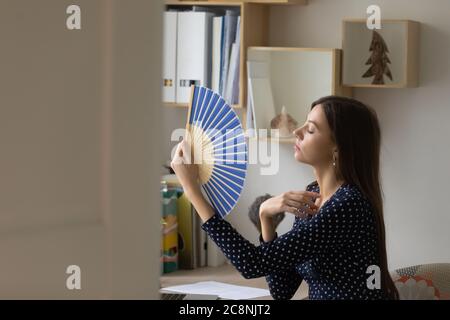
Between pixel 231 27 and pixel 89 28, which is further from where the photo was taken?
pixel 231 27

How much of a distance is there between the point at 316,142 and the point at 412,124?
883mm

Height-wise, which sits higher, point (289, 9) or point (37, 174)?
point (289, 9)

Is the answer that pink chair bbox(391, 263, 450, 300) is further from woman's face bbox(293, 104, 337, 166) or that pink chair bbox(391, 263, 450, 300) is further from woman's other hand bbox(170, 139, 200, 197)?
woman's other hand bbox(170, 139, 200, 197)

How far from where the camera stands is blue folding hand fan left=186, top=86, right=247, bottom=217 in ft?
7.08

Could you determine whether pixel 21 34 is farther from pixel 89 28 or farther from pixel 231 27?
pixel 231 27

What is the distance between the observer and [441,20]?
2.97m

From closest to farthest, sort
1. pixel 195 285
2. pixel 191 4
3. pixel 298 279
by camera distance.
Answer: pixel 298 279 < pixel 195 285 < pixel 191 4

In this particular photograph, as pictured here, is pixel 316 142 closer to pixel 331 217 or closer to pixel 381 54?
pixel 331 217

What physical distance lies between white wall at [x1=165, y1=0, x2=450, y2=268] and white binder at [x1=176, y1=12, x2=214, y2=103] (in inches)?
10.9

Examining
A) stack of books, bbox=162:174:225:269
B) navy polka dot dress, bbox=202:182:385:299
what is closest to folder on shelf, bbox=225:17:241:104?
stack of books, bbox=162:174:225:269
